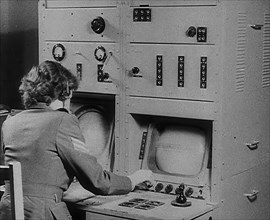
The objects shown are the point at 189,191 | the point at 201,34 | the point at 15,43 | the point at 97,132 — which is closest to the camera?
the point at 201,34

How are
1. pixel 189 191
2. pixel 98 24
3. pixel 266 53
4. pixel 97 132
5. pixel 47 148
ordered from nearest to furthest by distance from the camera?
pixel 47 148
pixel 189 191
pixel 98 24
pixel 266 53
pixel 97 132

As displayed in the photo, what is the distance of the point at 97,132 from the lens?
399 centimetres

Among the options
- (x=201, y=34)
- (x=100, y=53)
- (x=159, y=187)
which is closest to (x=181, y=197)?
(x=159, y=187)

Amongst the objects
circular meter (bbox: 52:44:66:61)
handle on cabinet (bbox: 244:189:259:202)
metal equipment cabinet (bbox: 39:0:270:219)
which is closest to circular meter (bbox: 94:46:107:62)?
metal equipment cabinet (bbox: 39:0:270:219)

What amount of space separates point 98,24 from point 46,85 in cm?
87

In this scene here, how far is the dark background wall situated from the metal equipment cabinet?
872 millimetres

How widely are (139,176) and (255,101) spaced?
3.13ft

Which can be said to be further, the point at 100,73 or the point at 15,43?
the point at 15,43

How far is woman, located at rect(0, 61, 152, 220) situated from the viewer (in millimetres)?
2881

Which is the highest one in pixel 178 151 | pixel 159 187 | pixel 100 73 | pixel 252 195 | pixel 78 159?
pixel 100 73

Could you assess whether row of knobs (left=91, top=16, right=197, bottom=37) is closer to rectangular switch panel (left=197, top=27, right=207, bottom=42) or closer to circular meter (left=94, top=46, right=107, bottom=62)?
circular meter (left=94, top=46, right=107, bottom=62)

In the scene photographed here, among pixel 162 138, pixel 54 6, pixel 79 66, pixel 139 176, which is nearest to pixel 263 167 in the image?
pixel 162 138

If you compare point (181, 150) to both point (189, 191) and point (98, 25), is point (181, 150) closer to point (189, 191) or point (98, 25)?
point (189, 191)

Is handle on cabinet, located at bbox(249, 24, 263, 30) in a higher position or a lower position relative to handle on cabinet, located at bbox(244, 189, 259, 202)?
higher
